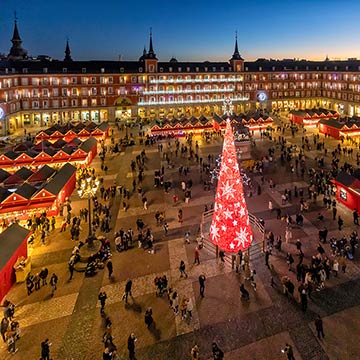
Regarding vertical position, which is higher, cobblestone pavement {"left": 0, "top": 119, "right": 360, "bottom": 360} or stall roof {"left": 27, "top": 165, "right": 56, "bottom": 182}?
stall roof {"left": 27, "top": 165, "right": 56, "bottom": 182}

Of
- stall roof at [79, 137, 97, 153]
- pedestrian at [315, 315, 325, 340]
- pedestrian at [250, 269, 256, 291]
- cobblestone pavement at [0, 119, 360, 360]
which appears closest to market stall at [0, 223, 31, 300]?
Result: cobblestone pavement at [0, 119, 360, 360]

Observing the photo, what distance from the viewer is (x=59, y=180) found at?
93.8 ft

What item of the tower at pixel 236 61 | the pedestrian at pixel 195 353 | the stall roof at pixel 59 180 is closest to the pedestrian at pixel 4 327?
the pedestrian at pixel 195 353

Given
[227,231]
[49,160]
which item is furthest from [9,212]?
[227,231]

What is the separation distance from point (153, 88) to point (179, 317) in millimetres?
71701

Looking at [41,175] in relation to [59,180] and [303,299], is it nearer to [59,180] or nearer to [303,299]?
[59,180]

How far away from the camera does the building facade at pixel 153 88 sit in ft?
233

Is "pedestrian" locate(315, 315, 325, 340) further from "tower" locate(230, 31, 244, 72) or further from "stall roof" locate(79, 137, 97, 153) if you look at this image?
"tower" locate(230, 31, 244, 72)

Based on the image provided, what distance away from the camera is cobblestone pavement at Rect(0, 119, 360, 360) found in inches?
543

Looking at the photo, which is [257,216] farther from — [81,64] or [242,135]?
[81,64]

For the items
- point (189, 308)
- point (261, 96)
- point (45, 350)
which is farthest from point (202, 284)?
point (261, 96)

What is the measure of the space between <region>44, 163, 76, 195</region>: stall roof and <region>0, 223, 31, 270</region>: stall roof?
650cm

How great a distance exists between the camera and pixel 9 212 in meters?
24.2

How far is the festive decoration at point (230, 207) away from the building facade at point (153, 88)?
5451cm
